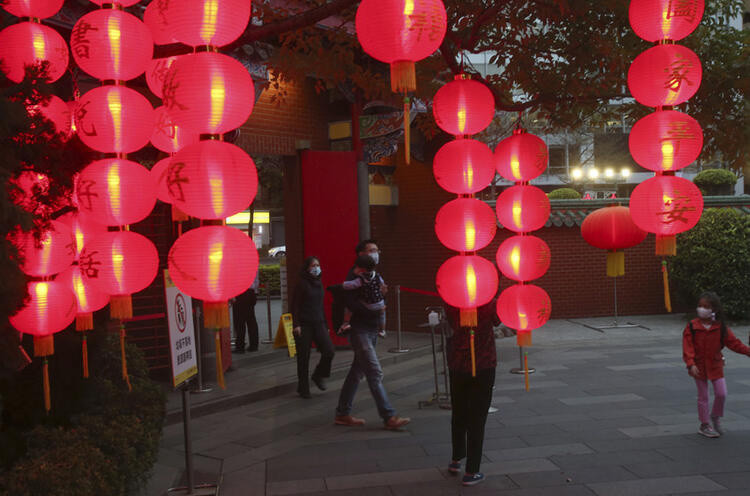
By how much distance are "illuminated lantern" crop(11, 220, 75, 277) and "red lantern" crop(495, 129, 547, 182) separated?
3.08 m

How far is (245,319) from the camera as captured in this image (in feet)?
36.0

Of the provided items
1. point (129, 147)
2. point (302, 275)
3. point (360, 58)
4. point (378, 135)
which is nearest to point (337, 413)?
point (302, 275)

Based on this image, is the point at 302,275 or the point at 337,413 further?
the point at 302,275

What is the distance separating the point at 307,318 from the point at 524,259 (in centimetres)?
430

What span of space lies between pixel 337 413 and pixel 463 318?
3.38 meters

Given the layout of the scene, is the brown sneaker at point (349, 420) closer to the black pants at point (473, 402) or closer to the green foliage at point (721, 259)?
the black pants at point (473, 402)

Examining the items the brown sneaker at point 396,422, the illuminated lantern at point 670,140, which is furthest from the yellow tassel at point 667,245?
the brown sneaker at point 396,422

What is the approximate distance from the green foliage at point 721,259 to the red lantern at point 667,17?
11.4m

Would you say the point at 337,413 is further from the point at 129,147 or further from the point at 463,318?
the point at 129,147

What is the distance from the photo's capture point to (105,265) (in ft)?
11.7

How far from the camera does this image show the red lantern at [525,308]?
4.62m

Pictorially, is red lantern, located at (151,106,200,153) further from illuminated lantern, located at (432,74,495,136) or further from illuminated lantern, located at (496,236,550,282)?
illuminated lantern, located at (496,236,550,282)

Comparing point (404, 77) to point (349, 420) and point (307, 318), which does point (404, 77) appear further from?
point (307, 318)

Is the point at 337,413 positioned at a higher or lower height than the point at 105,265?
lower
